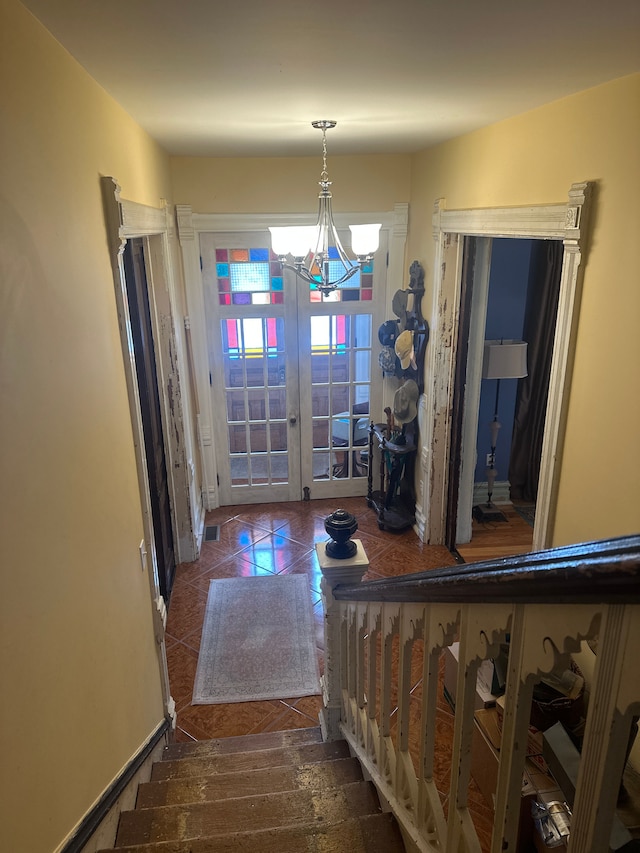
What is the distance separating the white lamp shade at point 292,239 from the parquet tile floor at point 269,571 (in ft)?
7.64

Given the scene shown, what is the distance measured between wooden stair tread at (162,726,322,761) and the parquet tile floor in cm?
14

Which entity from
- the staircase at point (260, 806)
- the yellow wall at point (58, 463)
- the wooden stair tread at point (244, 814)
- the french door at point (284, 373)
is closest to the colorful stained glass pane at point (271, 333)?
the french door at point (284, 373)

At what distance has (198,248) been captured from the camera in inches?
183

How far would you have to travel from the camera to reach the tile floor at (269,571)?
304cm

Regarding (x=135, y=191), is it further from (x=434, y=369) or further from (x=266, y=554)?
(x=266, y=554)

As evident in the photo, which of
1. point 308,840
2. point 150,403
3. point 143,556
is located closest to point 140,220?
point 150,403

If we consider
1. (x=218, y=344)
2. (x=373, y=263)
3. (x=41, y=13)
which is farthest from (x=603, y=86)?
(x=218, y=344)

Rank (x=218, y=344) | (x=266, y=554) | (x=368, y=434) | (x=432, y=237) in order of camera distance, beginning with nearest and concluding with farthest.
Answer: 1. (x=432, y=237)
2. (x=266, y=554)
3. (x=218, y=344)
4. (x=368, y=434)

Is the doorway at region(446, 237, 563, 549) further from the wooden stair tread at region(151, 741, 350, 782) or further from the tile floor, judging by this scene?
the wooden stair tread at region(151, 741, 350, 782)

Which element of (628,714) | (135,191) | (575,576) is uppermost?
(135,191)

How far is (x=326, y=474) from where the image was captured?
215 inches

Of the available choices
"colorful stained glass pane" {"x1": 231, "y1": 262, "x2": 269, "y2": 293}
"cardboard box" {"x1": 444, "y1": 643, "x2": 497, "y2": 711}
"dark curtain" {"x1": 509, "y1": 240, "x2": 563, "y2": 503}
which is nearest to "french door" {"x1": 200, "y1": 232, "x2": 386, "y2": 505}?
"colorful stained glass pane" {"x1": 231, "y1": 262, "x2": 269, "y2": 293}

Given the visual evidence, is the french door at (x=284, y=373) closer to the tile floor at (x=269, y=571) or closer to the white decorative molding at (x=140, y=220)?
the tile floor at (x=269, y=571)

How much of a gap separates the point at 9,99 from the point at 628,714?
164 centimetres
